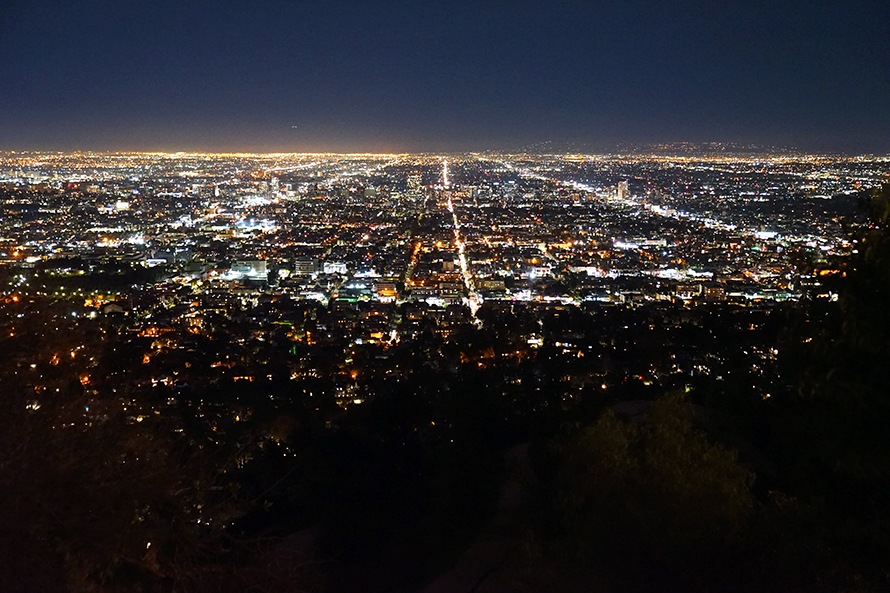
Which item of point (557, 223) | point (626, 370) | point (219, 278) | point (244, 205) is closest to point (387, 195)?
point (244, 205)

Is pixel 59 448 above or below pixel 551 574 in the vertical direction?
above

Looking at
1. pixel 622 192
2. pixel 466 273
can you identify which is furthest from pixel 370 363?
pixel 622 192

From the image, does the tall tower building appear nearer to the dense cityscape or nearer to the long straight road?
the dense cityscape

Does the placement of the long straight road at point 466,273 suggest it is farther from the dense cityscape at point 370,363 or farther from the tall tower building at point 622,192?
the tall tower building at point 622,192

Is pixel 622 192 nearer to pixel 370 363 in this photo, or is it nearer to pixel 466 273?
pixel 466 273

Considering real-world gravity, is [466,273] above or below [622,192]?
below

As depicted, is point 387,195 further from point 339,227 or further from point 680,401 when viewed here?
point 680,401

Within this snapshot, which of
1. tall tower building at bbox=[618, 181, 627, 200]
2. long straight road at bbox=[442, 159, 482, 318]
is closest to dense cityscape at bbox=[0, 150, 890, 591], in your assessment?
long straight road at bbox=[442, 159, 482, 318]

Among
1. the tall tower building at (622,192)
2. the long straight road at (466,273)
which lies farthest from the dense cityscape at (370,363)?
the tall tower building at (622,192)
